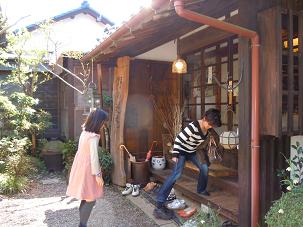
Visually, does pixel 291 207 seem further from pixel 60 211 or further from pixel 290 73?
pixel 60 211

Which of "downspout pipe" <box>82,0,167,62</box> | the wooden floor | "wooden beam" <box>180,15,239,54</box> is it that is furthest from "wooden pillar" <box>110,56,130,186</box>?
the wooden floor

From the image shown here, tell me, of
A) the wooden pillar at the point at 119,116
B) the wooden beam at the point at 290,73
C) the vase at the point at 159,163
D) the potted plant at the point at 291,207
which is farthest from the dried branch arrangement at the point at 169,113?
the potted plant at the point at 291,207

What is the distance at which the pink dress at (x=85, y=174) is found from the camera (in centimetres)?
429

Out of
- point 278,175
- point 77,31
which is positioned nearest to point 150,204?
point 278,175

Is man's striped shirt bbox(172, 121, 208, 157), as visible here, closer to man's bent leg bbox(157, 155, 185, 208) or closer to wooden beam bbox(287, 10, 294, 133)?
man's bent leg bbox(157, 155, 185, 208)

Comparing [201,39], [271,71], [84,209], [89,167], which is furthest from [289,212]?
[201,39]

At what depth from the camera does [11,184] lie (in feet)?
23.8

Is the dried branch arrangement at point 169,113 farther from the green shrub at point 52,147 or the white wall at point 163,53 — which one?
the green shrub at point 52,147

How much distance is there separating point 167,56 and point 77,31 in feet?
35.4

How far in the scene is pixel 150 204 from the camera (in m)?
6.25

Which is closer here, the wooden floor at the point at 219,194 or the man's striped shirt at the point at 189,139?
the wooden floor at the point at 219,194

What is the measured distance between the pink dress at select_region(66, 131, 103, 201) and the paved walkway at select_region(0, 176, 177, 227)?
1.22 metres

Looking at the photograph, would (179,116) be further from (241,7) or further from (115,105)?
(241,7)

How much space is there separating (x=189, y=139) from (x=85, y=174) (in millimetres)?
1934
